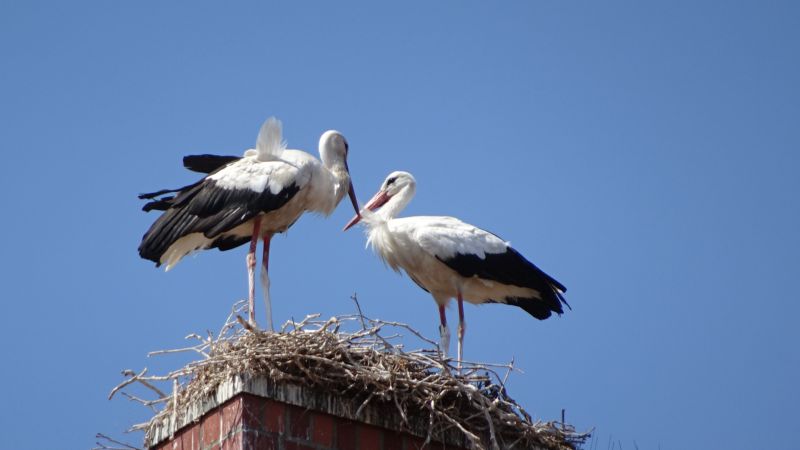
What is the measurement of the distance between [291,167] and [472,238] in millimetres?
1861

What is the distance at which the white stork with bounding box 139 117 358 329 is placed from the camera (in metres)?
9.31

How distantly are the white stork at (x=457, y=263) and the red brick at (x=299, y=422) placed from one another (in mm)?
3949

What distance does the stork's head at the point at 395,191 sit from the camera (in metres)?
11.4

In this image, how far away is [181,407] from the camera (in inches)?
277

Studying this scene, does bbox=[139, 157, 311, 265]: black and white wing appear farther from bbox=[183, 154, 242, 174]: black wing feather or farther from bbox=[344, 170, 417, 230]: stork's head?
bbox=[344, 170, 417, 230]: stork's head

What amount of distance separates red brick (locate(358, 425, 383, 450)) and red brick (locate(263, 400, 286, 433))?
45 cm

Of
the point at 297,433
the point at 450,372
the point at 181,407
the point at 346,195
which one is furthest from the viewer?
the point at 346,195

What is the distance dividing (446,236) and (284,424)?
172 inches

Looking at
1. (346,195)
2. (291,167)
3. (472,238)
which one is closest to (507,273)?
(472,238)

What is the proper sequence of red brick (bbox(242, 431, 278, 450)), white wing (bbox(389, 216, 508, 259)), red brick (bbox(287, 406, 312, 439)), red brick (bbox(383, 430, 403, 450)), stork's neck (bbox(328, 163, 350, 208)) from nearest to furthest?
red brick (bbox(242, 431, 278, 450)), red brick (bbox(287, 406, 312, 439)), red brick (bbox(383, 430, 403, 450)), stork's neck (bbox(328, 163, 350, 208)), white wing (bbox(389, 216, 508, 259))

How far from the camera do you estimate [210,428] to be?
261 inches

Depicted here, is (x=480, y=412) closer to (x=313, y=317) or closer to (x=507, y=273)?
(x=313, y=317)

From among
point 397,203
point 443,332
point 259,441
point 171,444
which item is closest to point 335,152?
point 397,203

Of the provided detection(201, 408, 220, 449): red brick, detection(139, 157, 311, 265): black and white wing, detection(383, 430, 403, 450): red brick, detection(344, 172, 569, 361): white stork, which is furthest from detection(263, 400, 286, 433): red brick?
detection(344, 172, 569, 361): white stork
